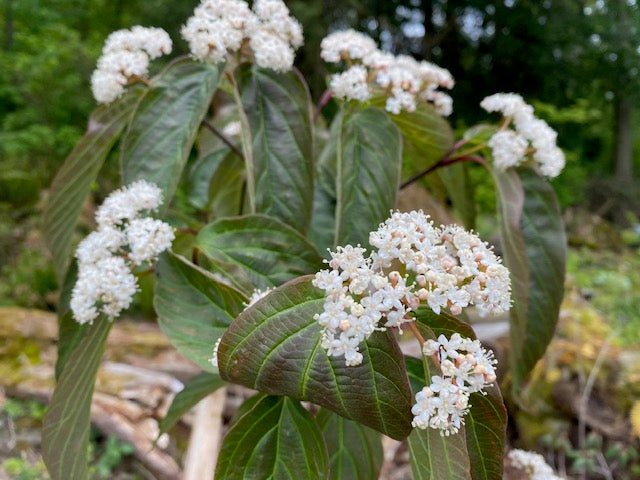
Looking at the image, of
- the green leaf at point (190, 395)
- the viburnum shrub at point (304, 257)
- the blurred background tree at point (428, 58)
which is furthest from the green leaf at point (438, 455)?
the blurred background tree at point (428, 58)

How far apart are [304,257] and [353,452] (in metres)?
0.25

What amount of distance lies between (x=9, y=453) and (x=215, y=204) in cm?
88

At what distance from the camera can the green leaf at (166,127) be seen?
691mm

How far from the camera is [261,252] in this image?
24.9 inches

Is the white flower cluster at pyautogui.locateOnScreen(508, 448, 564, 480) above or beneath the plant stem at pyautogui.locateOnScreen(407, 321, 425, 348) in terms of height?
beneath

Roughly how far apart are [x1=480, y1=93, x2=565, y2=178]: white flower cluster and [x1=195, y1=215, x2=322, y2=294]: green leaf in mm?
329

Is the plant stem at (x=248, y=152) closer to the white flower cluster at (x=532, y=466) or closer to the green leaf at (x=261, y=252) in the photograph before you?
the green leaf at (x=261, y=252)

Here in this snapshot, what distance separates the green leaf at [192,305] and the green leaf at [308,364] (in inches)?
5.0

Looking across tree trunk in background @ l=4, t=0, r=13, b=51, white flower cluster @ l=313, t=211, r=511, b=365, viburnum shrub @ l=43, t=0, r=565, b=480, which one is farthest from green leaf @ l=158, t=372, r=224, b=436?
tree trunk in background @ l=4, t=0, r=13, b=51

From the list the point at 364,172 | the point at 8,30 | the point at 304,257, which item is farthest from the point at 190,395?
the point at 8,30

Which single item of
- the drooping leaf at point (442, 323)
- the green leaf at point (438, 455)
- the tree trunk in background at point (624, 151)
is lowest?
the green leaf at point (438, 455)

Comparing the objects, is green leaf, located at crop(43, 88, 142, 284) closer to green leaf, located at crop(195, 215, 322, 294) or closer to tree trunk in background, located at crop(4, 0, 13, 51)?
green leaf, located at crop(195, 215, 322, 294)

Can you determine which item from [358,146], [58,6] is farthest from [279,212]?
[58,6]

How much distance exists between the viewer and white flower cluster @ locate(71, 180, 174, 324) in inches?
23.8
